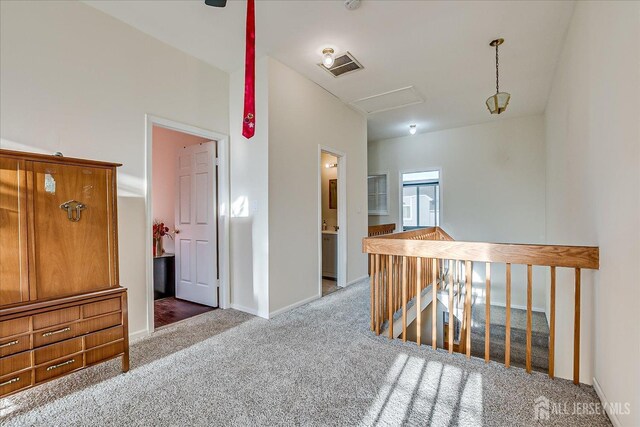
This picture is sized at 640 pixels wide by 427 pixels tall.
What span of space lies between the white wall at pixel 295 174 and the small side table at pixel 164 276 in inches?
74.1

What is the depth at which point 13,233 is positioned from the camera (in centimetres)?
179

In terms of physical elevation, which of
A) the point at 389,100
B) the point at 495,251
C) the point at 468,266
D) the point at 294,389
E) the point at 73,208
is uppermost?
the point at 389,100

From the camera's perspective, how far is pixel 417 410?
5.83 ft

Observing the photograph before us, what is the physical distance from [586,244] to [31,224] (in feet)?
12.4

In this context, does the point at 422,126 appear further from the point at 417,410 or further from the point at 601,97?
the point at 417,410

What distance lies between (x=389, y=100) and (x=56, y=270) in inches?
174

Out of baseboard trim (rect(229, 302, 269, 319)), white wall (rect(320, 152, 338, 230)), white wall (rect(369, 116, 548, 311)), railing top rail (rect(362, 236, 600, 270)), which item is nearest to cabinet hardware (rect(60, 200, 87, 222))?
baseboard trim (rect(229, 302, 269, 319))

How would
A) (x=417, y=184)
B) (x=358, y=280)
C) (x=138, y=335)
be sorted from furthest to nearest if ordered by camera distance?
(x=417, y=184) → (x=358, y=280) → (x=138, y=335)

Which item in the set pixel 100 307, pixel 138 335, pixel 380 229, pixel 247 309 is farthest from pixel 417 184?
pixel 100 307

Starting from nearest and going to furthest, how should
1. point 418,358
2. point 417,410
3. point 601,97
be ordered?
1. point 417,410
2. point 601,97
3. point 418,358

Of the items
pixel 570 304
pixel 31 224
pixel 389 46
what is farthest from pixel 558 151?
pixel 31 224

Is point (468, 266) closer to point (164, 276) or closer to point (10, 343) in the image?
point (10, 343)

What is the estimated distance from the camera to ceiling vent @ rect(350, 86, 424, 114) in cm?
435

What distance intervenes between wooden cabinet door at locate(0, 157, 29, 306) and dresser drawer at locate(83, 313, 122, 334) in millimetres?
393
